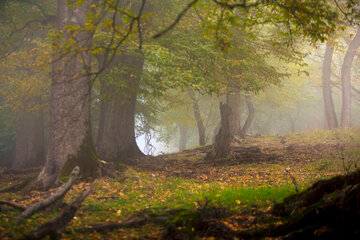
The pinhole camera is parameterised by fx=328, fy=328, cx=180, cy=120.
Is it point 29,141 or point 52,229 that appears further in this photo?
point 29,141

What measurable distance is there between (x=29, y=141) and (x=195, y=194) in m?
15.8

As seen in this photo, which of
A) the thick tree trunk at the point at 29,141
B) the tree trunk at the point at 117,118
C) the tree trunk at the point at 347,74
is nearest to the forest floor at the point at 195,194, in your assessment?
the tree trunk at the point at 117,118

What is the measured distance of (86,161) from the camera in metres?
11.9

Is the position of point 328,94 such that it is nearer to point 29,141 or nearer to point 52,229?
point 29,141

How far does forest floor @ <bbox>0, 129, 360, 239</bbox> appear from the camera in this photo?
5387mm

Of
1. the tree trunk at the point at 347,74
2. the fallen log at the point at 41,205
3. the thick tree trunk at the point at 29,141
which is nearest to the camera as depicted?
the fallen log at the point at 41,205

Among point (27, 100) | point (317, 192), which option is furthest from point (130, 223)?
point (27, 100)

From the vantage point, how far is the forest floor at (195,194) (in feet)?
17.7

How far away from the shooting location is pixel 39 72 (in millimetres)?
18328

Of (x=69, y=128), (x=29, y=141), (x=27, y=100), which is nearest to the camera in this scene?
(x=69, y=128)

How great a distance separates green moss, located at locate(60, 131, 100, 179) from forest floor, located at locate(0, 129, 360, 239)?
2.46 ft

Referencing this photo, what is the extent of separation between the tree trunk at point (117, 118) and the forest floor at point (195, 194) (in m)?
1.34

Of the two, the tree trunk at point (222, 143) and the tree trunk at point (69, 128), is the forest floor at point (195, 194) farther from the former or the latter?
the tree trunk at point (69, 128)

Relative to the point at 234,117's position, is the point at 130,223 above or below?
below
